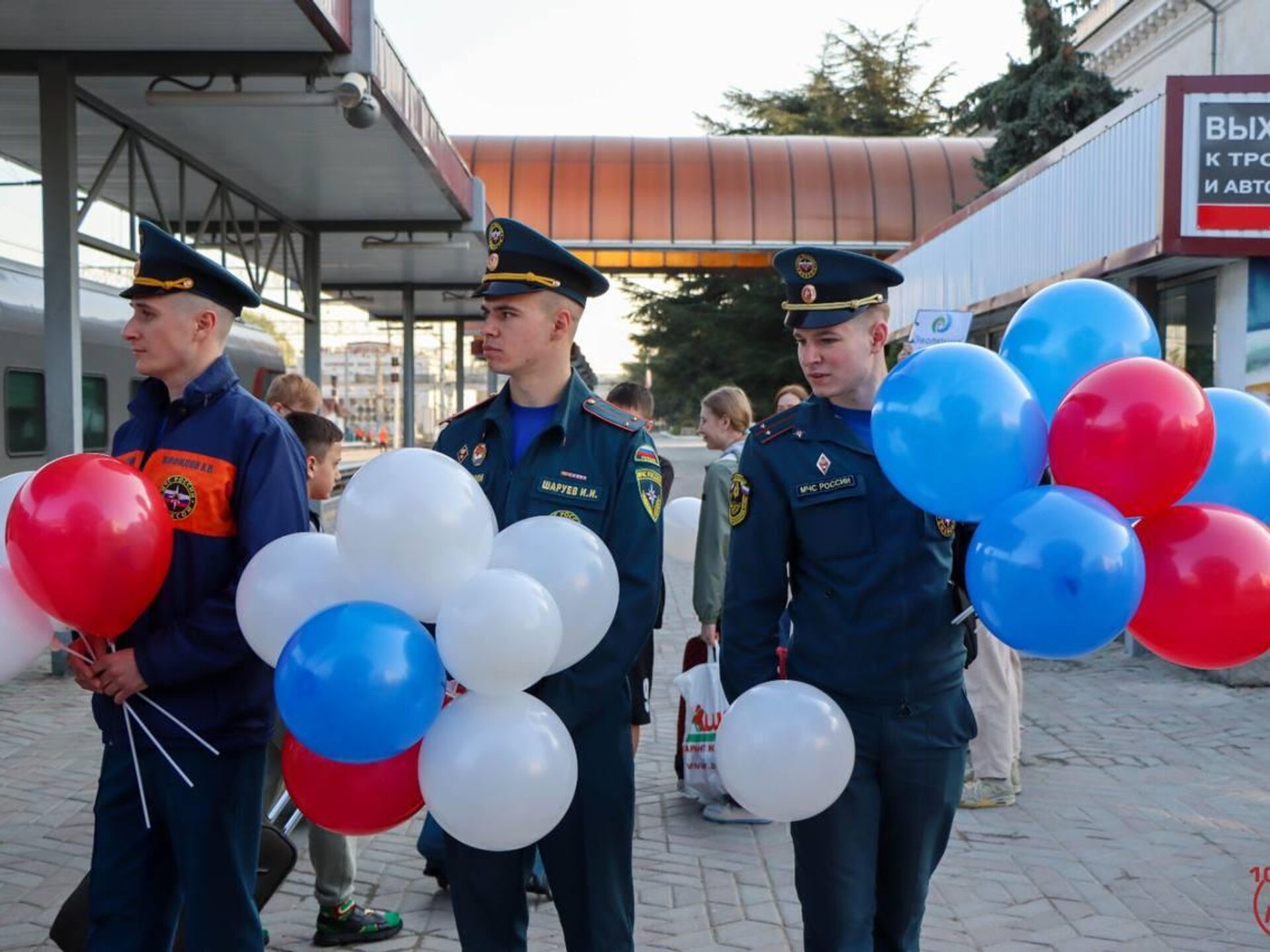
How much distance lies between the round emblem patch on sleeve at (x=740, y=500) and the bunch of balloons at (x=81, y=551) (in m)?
1.33

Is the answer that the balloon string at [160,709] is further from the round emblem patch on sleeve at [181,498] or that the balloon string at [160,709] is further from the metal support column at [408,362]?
the metal support column at [408,362]

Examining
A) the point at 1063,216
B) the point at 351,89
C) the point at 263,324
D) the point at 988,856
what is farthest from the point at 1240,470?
the point at 263,324

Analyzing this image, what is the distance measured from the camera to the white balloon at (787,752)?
8.48 feet

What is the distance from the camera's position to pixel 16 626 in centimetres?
281

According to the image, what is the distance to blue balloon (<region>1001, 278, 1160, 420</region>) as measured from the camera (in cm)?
271

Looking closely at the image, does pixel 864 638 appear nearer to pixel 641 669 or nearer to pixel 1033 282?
pixel 641 669

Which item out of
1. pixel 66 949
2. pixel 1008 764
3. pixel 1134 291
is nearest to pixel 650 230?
pixel 1134 291

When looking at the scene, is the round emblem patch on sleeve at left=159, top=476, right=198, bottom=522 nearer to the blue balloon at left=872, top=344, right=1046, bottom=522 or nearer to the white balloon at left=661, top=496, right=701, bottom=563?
the blue balloon at left=872, top=344, right=1046, bottom=522

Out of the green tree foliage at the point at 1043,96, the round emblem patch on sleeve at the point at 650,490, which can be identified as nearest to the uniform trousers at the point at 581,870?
the round emblem patch on sleeve at the point at 650,490

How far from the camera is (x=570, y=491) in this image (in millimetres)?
2900

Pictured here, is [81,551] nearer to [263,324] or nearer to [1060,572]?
[1060,572]

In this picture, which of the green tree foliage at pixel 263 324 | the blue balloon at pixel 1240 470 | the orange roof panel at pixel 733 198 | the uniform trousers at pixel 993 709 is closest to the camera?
the blue balloon at pixel 1240 470

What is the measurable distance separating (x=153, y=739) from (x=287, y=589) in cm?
63

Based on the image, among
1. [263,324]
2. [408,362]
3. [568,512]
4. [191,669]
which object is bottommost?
[191,669]
